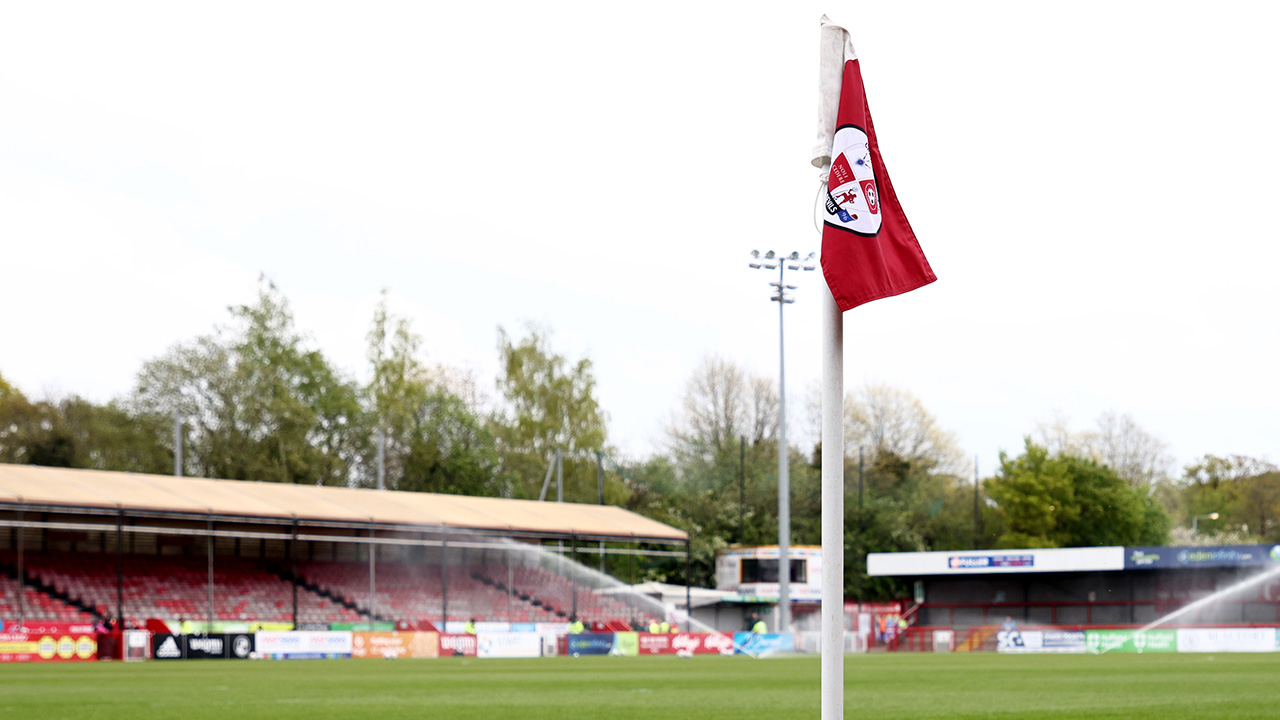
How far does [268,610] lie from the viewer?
49.6 m

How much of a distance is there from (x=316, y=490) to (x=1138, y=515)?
151ft

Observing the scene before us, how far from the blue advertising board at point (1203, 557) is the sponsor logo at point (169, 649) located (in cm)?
4083

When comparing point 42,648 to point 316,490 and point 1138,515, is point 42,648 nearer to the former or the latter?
point 316,490

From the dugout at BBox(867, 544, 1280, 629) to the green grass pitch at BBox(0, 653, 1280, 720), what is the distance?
33306 millimetres

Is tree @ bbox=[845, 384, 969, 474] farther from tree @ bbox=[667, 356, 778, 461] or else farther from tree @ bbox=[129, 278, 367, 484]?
tree @ bbox=[129, 278, 367, 484]

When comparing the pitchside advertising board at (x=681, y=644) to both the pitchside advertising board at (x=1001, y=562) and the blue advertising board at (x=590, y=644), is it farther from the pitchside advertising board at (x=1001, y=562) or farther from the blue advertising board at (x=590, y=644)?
the pitchside advertising board at (x=1001, y=562)

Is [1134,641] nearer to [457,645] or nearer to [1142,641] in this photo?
[1142,641]

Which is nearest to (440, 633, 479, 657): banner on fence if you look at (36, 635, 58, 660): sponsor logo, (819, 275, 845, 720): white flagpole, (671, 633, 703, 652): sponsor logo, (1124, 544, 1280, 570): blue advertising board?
(671, 633, 703, 652): sponsor logo

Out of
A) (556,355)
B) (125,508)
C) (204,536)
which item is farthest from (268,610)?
(556,355)

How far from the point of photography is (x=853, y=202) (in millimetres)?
5340

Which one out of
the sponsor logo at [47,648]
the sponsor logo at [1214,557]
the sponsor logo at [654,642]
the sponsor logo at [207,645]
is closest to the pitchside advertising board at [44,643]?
the sponsor logo at [47,648]

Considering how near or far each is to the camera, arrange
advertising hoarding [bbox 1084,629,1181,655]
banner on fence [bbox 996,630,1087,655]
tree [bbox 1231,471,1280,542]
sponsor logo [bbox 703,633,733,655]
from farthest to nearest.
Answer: tree [bbox 1231,471,1280,542] < banner on fence [bbox 996,630,1087,655] < advertising hoarding [bbox 1084,629,1181,655] < sponsor logo [bbox 703,633,733,655]

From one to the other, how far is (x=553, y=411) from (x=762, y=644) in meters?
32.4

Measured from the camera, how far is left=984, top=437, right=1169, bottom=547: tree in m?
74.3
